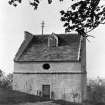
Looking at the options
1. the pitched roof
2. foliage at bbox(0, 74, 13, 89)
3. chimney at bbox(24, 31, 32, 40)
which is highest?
chimney at bbox(24, 31, 32, 40)

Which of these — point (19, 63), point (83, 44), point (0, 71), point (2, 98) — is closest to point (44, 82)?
point (19, 63)

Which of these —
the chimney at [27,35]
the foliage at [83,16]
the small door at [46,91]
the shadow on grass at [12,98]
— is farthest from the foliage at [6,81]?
the foliage at [83,16]

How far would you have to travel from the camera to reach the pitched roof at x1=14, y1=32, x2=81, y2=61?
38188mm

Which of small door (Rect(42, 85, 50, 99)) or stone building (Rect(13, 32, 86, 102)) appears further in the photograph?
small door (Rect(42, 85, 50, 99))

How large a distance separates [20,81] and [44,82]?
9.78ft

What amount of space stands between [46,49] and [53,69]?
3214mm

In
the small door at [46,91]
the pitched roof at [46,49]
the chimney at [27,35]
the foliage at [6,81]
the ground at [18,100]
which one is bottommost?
the ground at [18,100]

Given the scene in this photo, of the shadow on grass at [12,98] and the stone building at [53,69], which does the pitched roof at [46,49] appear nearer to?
the stone building at [53,69]

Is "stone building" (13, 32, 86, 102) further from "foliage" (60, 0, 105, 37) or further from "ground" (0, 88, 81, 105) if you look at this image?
"foliage" (60, 0, 105, 37)

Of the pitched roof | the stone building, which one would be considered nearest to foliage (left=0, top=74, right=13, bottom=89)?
the pitched roof

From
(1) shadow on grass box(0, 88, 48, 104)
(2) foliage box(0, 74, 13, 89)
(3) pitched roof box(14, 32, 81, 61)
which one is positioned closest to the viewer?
(1) shadow on grass box(0, 88, 48, 104)

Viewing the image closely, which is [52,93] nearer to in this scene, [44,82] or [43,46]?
[44,82]

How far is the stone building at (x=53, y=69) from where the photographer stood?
36.9 m

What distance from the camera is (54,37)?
40688 mm
